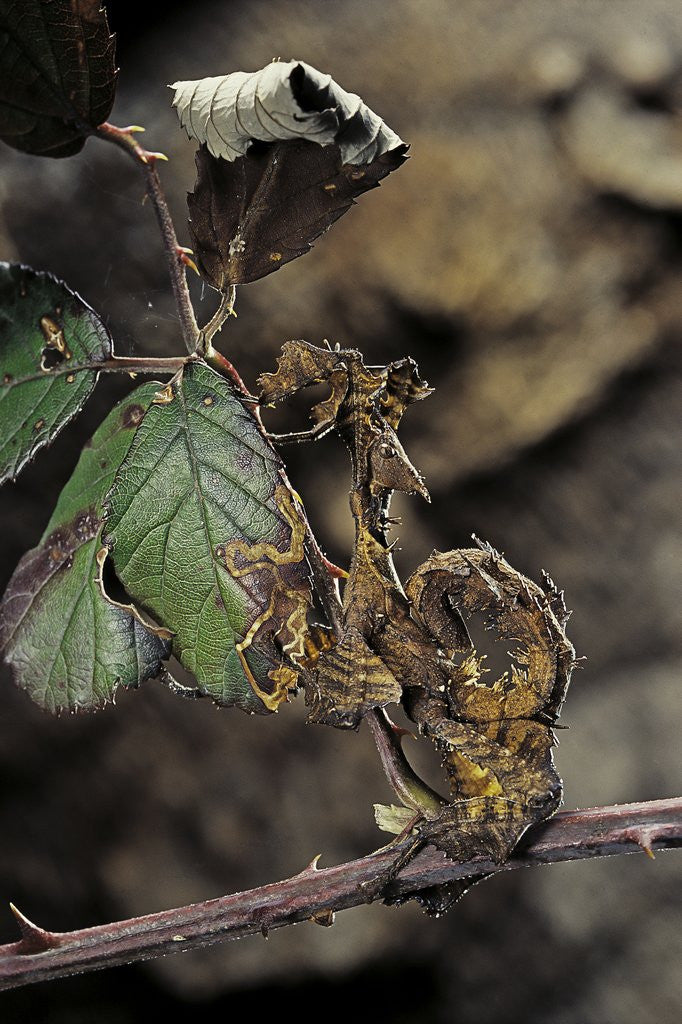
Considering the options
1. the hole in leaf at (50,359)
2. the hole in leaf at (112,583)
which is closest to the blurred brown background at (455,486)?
the hole in leaf at (50,359)

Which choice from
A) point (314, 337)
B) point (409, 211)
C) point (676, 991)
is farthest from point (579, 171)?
point (676, 991)

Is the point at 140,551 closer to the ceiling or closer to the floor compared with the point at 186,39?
closer to the floor

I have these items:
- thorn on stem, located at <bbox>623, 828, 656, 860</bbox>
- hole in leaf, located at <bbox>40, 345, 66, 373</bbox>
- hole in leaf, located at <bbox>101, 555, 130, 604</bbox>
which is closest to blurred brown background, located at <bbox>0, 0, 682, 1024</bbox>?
hole in leaf, located at <bbox>40, 345, 66, 373</bbox>

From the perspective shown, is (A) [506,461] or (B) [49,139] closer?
(B) [49,139]

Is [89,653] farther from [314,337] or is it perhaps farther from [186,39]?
[186,39]

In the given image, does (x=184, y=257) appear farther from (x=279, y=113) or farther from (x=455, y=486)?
(x=455, y=486)

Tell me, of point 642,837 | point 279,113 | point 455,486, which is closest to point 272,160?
point 279,113

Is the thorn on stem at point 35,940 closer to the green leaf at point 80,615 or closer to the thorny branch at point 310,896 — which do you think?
the thorny branch at point 310,896
